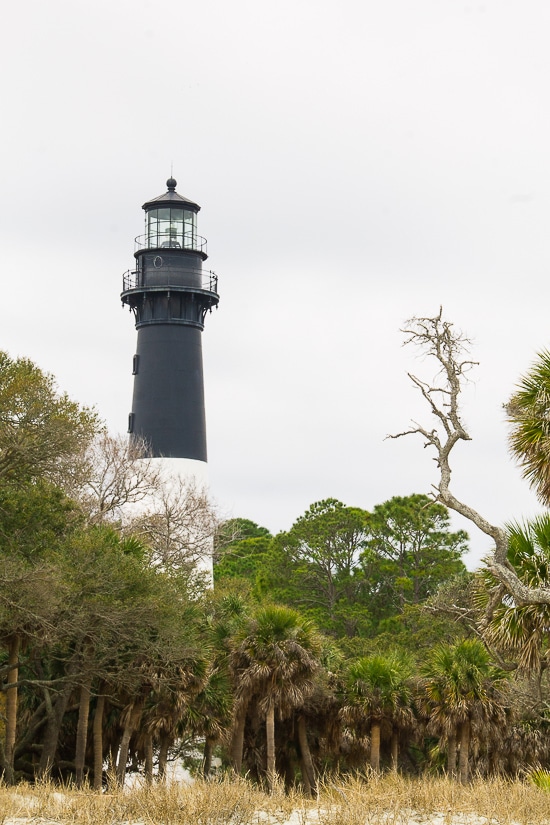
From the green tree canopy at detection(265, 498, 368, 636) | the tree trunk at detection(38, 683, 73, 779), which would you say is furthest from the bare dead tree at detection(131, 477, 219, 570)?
the tree trunk at detection(38, 683, 73, 779)

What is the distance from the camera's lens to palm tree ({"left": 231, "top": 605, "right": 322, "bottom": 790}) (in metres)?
32.2

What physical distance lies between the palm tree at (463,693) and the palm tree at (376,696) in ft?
3.71

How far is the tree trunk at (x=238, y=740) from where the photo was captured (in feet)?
112

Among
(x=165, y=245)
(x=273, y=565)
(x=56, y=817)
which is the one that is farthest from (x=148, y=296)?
(x=56, y=817)

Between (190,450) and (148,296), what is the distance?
6.61 metres

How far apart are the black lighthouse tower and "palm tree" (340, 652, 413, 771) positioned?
57.0 ft

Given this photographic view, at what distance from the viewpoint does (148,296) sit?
52.7 meters

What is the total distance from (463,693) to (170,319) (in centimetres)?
2357

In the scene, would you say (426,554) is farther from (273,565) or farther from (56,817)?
(56,817)

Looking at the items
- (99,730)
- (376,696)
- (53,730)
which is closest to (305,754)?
(376,696)

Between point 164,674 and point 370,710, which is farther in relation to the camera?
point 370,710

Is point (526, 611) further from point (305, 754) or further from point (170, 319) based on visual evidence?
point (170, 319)

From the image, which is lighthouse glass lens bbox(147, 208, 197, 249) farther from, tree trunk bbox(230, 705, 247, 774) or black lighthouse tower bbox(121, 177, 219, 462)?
tree trunk bbox(230, 705, 247, 774)

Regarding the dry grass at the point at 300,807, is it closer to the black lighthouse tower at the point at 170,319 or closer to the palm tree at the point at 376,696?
the palm tree at the point at 376,696
